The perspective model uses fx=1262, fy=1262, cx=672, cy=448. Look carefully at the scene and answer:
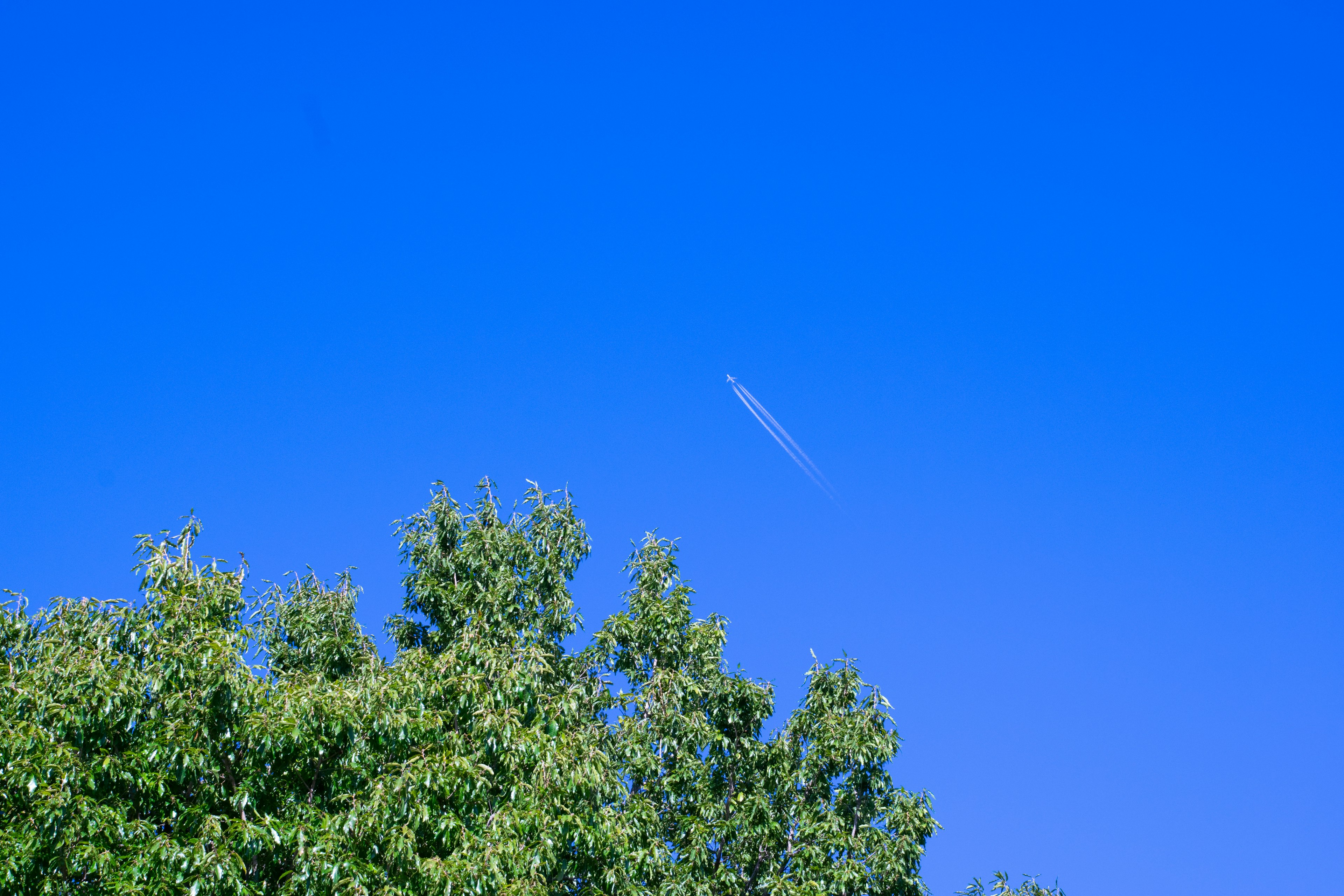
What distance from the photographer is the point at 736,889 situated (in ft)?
Answer: 72.3

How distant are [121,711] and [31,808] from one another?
137 cm

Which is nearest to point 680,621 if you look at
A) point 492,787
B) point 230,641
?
point 492,787

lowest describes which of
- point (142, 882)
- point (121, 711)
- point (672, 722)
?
point (142, 882)

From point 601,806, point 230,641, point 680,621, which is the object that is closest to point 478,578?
point 680,621

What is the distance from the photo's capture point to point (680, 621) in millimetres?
24141

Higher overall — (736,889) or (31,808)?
(736,889)

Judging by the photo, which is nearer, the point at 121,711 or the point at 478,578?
the point at 121,711

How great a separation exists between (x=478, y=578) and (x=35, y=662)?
9.55 metres

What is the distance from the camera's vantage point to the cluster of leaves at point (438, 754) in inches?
572

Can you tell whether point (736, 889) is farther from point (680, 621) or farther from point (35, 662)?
point (35, 662)

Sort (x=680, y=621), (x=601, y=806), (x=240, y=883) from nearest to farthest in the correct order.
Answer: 1. (x=240, y=883)
2. (x=601, y=806)
3. (x=680, y=621)

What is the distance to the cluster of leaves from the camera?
14531 millimetres

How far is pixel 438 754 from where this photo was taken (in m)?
16.3

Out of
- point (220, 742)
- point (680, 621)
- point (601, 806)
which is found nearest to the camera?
point (220, 742)
